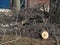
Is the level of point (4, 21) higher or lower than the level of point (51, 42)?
higher

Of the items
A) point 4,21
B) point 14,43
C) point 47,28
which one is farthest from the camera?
point 4,21

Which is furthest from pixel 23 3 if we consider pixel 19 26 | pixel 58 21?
pixel 19 26

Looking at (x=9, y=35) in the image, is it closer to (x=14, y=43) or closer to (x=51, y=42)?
(x=14, y=43)

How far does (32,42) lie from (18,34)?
0.38 m

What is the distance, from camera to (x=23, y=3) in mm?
10297

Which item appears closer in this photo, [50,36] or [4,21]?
[50,36]

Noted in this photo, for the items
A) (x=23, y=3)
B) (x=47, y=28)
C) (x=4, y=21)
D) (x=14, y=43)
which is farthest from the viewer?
(x=23, y=3)

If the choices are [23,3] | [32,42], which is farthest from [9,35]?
[23,3]

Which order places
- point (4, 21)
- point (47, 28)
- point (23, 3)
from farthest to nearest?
point (23, 3), point (4, 21), point (47, 28)

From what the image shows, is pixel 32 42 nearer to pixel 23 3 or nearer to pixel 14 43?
pixel 14 43

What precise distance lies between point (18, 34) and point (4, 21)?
0.67 metres

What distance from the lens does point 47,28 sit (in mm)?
5027

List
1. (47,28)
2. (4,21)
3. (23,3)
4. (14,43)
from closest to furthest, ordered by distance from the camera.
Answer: (14,43) < (47,28) < (4,21) < (23,3)

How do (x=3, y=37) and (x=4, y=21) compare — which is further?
(x=4, y=21)
